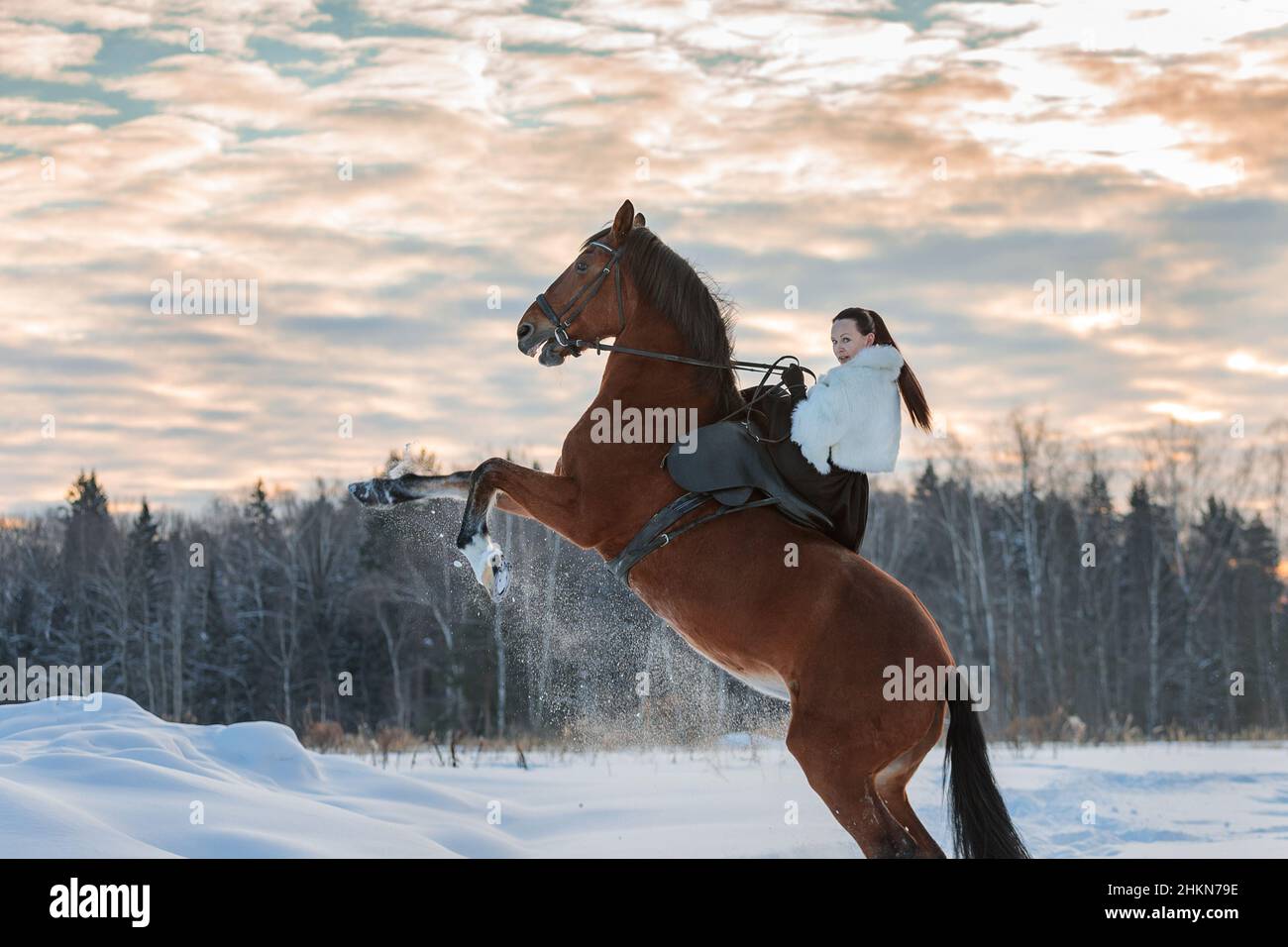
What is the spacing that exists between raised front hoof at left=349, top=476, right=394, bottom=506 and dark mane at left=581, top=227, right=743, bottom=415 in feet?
5.93

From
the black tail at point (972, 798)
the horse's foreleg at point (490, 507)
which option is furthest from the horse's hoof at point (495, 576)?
the black tail at point (972, 798)

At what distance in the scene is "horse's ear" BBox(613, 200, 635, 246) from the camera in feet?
21.0

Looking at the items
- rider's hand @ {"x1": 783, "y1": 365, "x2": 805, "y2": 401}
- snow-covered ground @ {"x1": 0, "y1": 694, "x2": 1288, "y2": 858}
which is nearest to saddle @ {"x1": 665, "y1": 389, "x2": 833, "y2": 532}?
rider's hand @ {"x1": 783, "y1": 365, "x2": 805, "y2": 401}

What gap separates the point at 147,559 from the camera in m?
50.8

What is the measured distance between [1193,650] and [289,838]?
44.4 meters

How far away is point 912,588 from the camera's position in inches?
1818

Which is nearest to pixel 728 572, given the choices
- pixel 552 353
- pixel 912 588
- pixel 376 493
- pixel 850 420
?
pixel 850 420

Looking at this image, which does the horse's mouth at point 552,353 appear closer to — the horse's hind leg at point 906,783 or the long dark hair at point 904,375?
the long dark hair at point 904,375

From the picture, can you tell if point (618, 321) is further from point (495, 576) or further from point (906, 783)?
point (906, 783)

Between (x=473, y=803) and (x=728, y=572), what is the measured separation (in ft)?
15.7

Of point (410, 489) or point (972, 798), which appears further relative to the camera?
point (410, 489)
